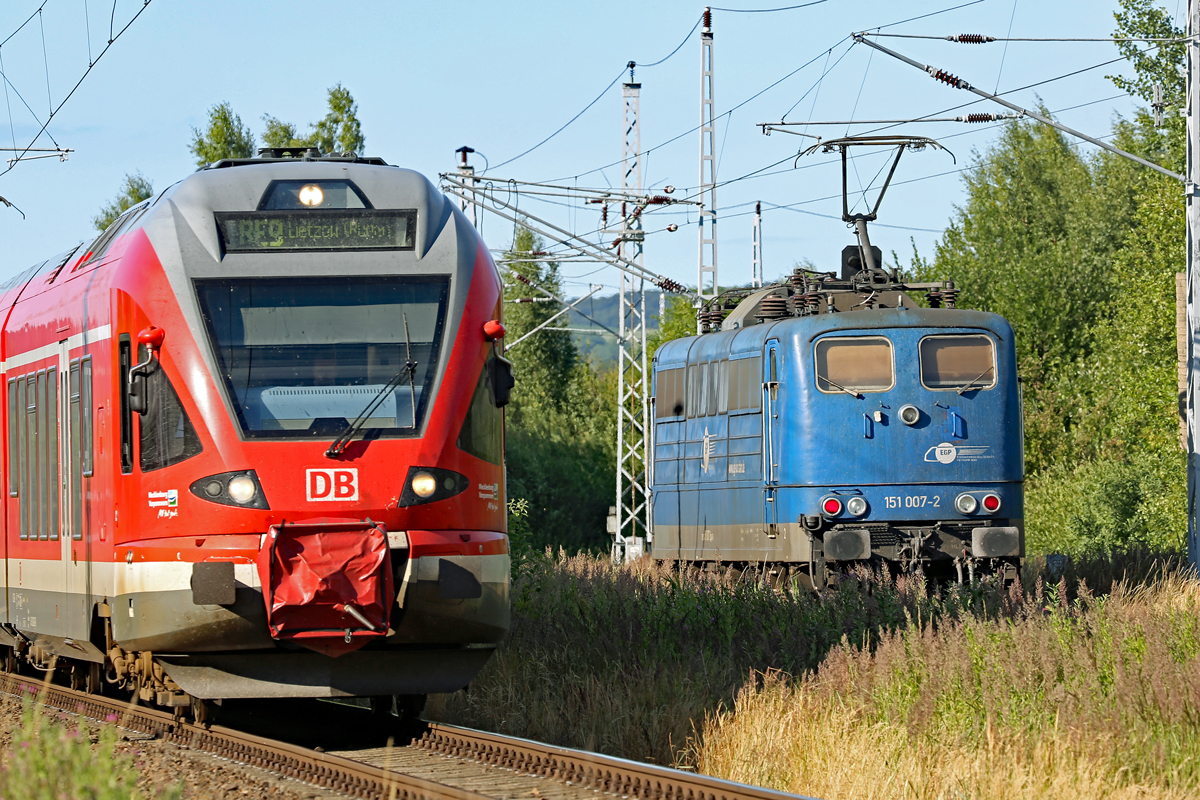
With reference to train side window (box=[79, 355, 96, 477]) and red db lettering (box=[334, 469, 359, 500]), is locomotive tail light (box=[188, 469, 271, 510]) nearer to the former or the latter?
red db lettering (box=[334, 469, 359, 500])

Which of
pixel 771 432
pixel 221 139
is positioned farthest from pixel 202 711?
pixel 221 139

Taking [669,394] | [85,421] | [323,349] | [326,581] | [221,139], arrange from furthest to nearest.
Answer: [221,139] → [669,394] → [85,421] → [323,349] → [326,581]

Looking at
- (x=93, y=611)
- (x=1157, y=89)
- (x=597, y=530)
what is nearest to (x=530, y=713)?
(x=93, y=611)

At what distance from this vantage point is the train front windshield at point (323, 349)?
9461 mm

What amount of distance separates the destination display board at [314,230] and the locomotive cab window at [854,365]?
7247 mm

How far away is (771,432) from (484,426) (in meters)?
7.26

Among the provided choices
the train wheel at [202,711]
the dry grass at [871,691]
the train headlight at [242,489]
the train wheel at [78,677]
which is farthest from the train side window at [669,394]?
the train headlight at [242,489]

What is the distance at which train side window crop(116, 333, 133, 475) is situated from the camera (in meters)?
9.72

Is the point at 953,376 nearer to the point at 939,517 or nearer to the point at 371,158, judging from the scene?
the point at 939,517

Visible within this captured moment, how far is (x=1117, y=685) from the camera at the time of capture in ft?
28.4

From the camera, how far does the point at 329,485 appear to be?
934cm

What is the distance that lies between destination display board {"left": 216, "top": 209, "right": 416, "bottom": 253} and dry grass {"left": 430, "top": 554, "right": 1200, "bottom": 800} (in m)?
3.35

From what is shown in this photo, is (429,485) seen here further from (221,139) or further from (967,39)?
(221,139)

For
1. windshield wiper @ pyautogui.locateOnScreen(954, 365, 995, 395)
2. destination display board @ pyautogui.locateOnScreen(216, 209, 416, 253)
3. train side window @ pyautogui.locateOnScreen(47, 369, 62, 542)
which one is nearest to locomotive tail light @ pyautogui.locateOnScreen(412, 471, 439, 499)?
destination display board @ pyautogui.locateOnScreen(216, 209, 416, 253)
